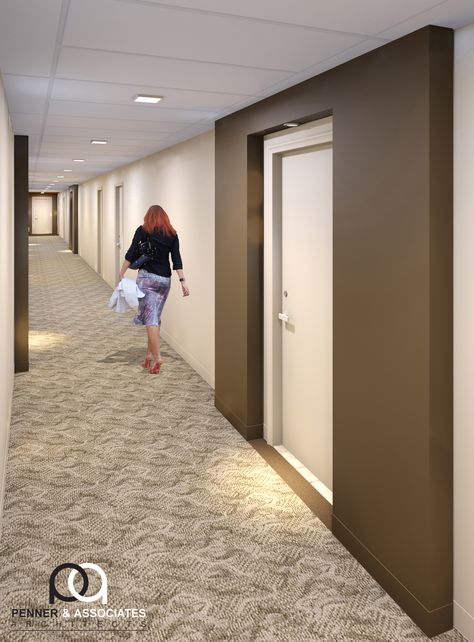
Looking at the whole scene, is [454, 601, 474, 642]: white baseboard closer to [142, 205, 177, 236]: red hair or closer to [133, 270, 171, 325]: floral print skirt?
[133, 270, 171, 325]: floral print skirt

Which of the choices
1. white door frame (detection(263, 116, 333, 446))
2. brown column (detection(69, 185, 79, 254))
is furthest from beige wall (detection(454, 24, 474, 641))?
brown column (detection(69, 185, 79, 254))

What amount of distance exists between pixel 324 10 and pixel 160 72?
1178mm

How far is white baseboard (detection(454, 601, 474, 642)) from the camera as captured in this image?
233cm

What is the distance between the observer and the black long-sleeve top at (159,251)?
6.03m

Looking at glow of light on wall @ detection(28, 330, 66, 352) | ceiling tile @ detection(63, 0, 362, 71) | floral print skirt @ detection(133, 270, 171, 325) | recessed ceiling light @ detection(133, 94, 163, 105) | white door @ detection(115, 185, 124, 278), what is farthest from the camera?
white door @ detection(115, 185, 124, 278)

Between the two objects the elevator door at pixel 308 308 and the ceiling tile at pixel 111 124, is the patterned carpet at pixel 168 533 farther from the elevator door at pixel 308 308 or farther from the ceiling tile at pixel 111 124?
the ceiling tile at pixel 111 124

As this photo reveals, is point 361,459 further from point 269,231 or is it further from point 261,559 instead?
point 269,231

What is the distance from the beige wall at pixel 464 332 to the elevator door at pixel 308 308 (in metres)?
1.16

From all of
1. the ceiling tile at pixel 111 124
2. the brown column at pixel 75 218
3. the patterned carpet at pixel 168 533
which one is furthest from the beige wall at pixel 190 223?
the brown column at pixel 75 218

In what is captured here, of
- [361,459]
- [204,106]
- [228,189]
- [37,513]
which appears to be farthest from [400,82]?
[37,513]

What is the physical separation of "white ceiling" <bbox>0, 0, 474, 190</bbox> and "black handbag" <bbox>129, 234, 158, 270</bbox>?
5.93 feet

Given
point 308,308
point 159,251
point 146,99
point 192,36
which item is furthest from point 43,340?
point 192,36

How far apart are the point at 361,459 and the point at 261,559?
2.13 ft

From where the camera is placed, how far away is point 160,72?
3.11m
